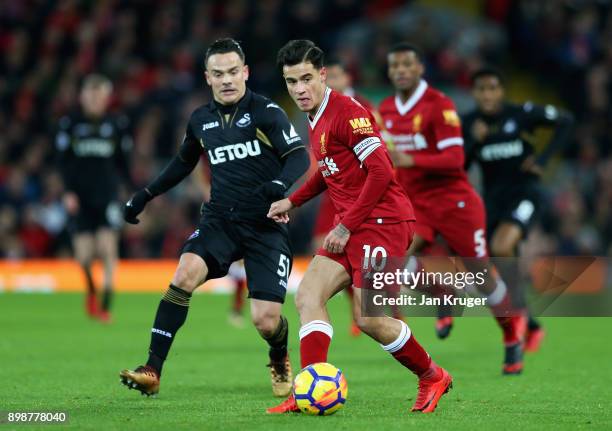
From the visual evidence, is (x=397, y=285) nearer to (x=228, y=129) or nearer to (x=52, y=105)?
(x=228, y=129)

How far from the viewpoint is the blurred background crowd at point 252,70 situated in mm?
18156

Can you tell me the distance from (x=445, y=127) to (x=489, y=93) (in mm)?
1327

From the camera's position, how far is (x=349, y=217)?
6250mm

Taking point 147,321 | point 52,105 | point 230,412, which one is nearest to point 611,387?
point 230,412

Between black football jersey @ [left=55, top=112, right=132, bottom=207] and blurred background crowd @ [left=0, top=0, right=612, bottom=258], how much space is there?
5.06m

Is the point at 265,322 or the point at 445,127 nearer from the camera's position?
the point at 265,322

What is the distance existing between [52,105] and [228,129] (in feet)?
42.1

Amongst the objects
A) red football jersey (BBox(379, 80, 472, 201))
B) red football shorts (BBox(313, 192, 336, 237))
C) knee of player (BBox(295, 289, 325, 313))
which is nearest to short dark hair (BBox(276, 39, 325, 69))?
knee of player (BBox(295, 289, 325, 313))

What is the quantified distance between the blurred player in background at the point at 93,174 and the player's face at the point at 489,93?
4.87m

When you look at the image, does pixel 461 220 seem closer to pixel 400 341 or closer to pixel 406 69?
pixel 406 69

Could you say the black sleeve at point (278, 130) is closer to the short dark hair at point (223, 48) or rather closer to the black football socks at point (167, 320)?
the short dark hair at point (223, 48)

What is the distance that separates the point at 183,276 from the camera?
705 centimetres

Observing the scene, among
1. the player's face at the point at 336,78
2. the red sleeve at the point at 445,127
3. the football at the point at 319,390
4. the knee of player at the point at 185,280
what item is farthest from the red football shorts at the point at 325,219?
the football at the point at 319,390

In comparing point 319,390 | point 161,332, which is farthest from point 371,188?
point 161,332
